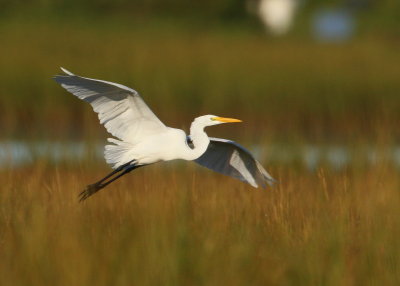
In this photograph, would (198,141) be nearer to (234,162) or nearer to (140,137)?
(140,137)

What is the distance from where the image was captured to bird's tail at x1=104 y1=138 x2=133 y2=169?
17.1ft

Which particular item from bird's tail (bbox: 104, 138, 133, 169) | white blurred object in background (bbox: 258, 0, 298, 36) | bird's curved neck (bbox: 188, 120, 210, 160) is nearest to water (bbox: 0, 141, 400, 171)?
bird's tail (bbox: 104, 138, 133, 169)

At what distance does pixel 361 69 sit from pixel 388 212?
755 centimetres

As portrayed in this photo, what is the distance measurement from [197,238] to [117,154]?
172 centimetres

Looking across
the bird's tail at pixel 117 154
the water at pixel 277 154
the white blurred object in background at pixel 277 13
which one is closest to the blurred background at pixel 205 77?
the water at pixel 277 154

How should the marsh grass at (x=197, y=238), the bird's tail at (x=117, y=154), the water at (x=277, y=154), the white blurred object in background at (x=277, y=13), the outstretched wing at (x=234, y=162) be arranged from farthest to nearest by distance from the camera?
the white blurred object in background at (x=277, y=13)
the water at (x=277, y=154)
the outstretched wing at (x=234, y=162)
the bird's tail at (x=117, y=154)
the marsh grass at (x=197, y=238)

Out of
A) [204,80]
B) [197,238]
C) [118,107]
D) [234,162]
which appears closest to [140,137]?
[118,107]

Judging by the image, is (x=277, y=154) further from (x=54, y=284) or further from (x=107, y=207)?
(x=54, y=284)

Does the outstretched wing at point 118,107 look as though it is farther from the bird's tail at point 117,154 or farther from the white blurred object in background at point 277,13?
the white blurred object in background at point 277,13

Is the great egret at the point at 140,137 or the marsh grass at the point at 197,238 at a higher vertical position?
the great egret at the point at 140,137

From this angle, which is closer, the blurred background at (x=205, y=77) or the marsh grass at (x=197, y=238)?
the marsh grass at (x=197, y=238)

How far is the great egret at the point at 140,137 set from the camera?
4988 mm

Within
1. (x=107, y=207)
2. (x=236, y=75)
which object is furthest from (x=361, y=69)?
(x=107, y=207)

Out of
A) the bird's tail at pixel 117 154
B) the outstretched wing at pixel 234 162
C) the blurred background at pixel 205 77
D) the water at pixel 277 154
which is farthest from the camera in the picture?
the blurred background at pixel 205 77
